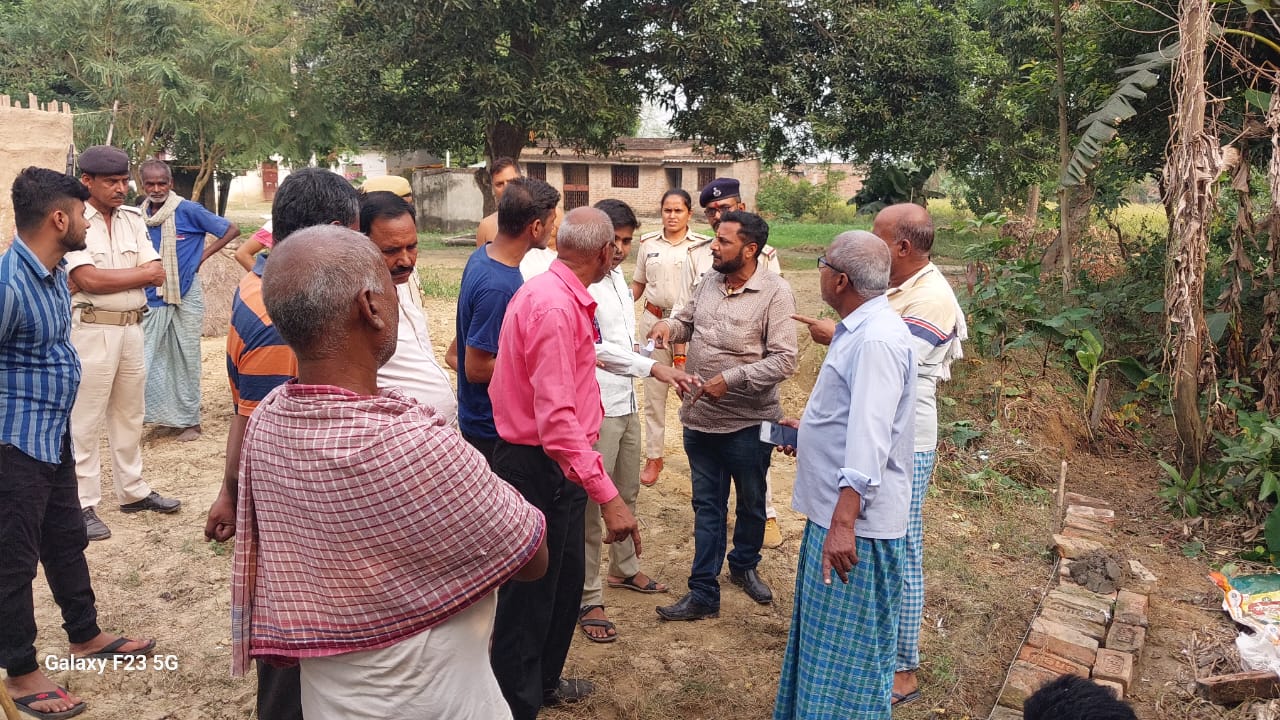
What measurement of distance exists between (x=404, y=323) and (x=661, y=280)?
304 cm

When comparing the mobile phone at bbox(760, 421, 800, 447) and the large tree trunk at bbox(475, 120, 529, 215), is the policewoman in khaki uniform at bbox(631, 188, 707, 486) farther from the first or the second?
the large tree trunk at bbox(475, 120, 529, 215)

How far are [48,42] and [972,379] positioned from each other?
64.7 feet

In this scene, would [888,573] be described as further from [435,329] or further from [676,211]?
[435,329]

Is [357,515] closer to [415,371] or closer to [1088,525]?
[415,371]

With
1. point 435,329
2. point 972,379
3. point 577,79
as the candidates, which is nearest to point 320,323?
point 972,379

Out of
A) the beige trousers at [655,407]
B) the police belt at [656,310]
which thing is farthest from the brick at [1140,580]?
the police belt at [656,310]

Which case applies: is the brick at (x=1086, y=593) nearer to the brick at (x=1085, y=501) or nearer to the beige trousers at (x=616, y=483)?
the brick at (x=1085, y=501)

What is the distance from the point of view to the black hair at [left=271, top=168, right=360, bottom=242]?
Result: 8.20 ft

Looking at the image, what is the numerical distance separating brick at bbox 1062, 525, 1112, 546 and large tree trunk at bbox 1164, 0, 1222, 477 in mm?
1282

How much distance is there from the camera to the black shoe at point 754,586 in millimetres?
4398

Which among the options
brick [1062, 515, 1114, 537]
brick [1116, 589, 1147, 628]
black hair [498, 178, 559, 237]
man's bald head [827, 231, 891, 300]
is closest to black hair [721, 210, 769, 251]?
black hair [498, 178, 559, 237]

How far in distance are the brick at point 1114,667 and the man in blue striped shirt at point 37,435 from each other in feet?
13.1

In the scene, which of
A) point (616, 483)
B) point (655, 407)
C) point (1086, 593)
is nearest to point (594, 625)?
point (616, 483)

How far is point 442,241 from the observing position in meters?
23.6
